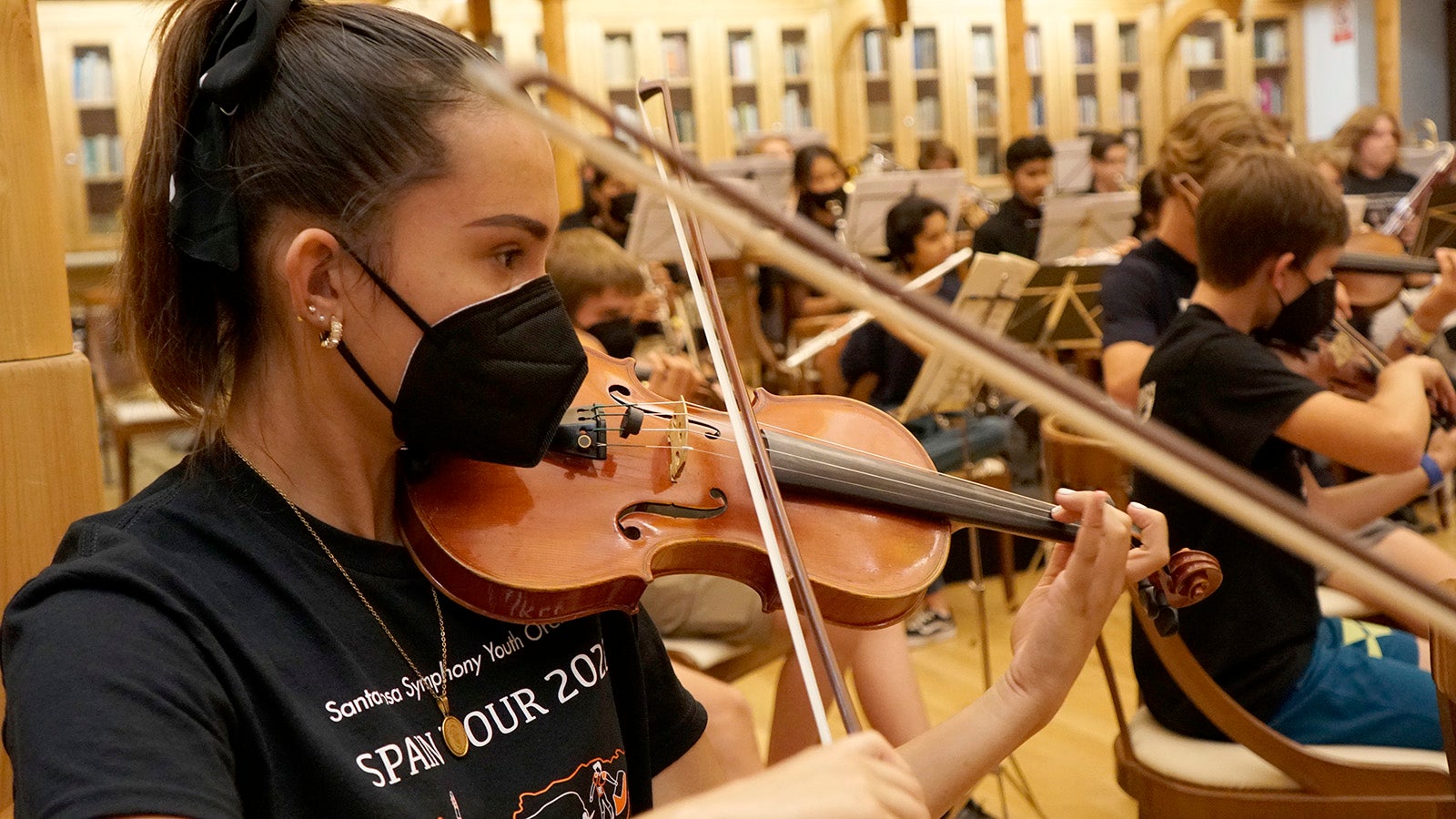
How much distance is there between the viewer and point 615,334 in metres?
3.03

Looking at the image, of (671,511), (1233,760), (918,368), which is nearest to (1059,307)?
(918,368)

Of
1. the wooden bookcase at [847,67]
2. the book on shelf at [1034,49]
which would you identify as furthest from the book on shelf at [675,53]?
the book on shelf at [1034,49]

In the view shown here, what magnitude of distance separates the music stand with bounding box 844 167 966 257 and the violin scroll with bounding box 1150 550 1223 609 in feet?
14.5

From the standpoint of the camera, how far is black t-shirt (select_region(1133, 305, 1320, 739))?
5.69ft

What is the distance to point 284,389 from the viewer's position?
982mm

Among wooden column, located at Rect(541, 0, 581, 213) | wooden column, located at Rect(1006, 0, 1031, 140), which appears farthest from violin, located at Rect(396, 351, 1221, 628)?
wooden column, located at Rect(1006, 0, 1031, 140)

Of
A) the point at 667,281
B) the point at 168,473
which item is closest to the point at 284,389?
the point at 168,473

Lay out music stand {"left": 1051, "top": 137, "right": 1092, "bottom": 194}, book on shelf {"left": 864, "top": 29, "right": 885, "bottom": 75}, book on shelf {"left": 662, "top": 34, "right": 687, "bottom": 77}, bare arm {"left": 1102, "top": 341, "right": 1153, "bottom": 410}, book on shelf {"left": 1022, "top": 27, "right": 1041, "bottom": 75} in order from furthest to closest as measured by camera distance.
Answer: book on shelf {"left": 1022, "top": 27, "right": 1041, "bottom": 75}, book on shelf {"left": 864, "top": 29, "right": 885, "bottom": 75}, book on shelf {"left": 662, "top": 34, "right": 687, "bottom": 77}, music stand {"left": 1051, "top": 137, "right": 1092, "bottom": 194}, bare arm {"left": 1102, "top": 341, "right": 1153, "bottom": 410}

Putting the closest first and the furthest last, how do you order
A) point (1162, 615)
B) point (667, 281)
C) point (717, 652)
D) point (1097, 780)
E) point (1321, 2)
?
point (1162, 615) → point (717, 652) → point (1097, 780) → point (667, 281) → point (1321, 2)

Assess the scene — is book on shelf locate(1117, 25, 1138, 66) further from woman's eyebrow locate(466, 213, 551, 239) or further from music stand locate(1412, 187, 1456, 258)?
woman's eyebrow locate(466, 213, 551, 239)

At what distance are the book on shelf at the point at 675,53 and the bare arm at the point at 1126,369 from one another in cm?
657

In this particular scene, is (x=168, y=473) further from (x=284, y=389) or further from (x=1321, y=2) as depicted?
(x=1321, y=2)

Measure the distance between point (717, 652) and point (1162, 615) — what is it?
110 cm

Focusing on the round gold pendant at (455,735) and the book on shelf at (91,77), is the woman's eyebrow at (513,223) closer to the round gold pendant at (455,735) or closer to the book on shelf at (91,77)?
the round gold pendant at (455,735)
